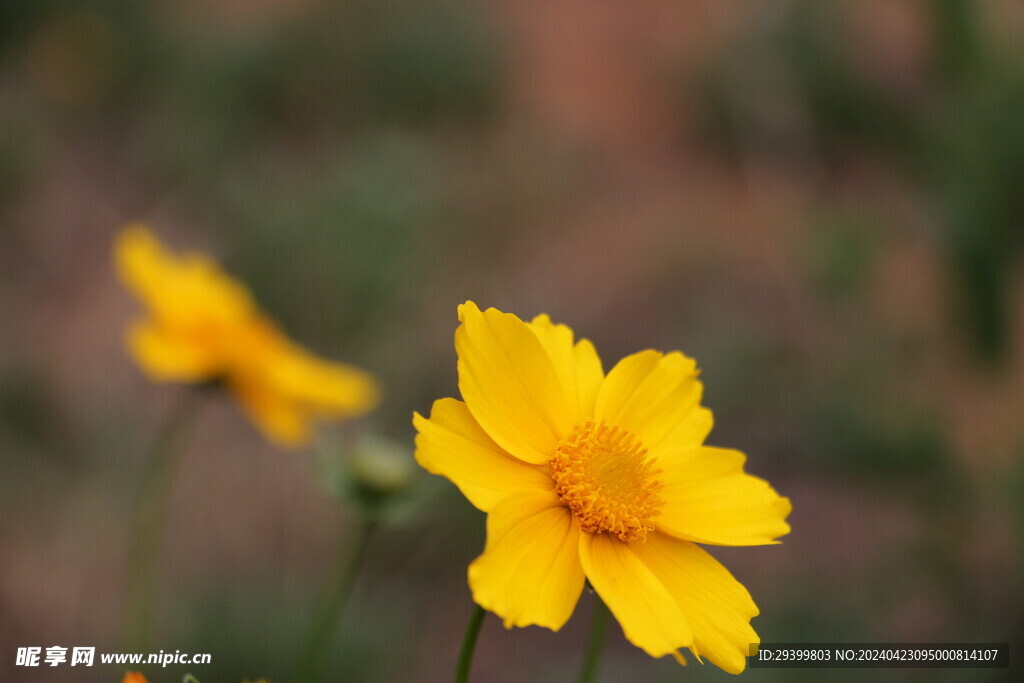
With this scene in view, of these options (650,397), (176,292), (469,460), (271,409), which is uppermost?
(176,292)

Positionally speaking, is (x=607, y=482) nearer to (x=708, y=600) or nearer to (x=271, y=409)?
(x=708, y=600)

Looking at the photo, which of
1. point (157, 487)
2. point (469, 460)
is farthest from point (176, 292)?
A: point (469, 460)

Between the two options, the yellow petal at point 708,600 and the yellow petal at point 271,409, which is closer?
the yellow petal at point 708,600

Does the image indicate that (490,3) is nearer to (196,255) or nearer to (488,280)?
(488,280)

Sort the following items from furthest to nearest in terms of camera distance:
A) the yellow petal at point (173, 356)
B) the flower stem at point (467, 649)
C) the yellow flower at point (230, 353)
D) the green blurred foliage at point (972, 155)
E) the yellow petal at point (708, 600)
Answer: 1. the green blurred foliage at point (972, 155)
2. the yellow flower at point (230, 353)
3. the yellow petal at point (173, 356)
4. the yellow petal at point (708, 600)
5. the flower stem at point (467, 649)

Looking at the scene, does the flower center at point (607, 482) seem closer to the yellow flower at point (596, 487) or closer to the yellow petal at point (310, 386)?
the yellow flower at point (596, 487)

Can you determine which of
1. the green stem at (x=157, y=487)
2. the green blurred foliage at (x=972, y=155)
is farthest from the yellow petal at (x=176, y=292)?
the green blurred foliage at (x=972, y=155)

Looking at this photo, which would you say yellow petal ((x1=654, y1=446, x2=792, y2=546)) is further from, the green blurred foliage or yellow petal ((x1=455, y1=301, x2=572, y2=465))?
the green blurred foliage
